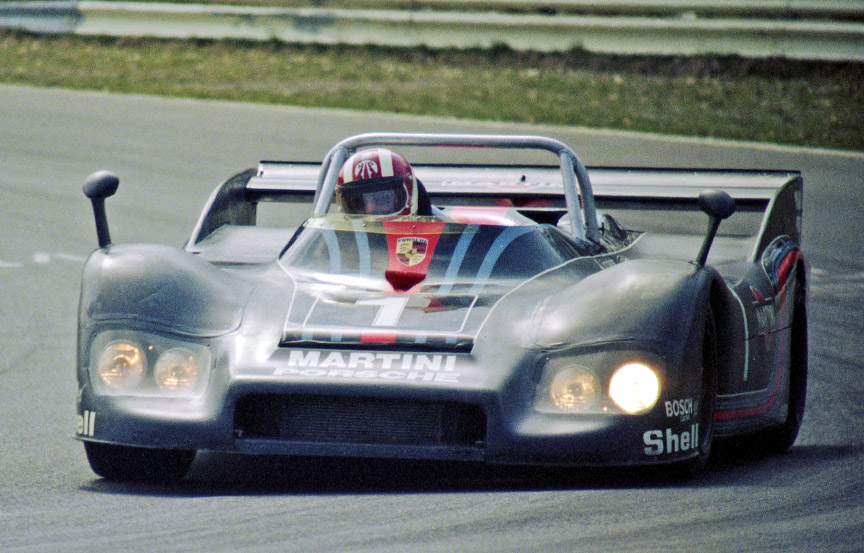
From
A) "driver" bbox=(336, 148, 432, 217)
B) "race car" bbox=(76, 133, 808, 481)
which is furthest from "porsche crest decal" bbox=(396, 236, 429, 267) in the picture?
"driver" bbox=(336, 148, 432, 217)

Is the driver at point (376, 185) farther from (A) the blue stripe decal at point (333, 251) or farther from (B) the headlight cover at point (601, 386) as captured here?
(B) the headlight cover at point (601, 386)

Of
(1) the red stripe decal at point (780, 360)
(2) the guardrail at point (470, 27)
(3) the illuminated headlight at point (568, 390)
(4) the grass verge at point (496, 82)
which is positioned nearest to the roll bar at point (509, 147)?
(1) the red stripe decal at point (780, 360)

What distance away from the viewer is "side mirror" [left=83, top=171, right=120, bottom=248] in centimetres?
540

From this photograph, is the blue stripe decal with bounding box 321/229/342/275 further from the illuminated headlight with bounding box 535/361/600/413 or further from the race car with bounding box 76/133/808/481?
the illuminated headlight with bounding box 535/361/600/413

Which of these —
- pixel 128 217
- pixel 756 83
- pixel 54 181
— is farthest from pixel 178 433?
pixel 756 83

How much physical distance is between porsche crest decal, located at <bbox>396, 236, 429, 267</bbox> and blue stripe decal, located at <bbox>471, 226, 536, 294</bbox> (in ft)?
0.75

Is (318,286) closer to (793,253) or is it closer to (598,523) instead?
(598,523)

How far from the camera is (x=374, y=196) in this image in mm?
5953

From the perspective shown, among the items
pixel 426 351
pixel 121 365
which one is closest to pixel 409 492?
pixel 426 351

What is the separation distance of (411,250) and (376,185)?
51 cm

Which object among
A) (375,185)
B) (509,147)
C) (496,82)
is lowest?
(375,185)

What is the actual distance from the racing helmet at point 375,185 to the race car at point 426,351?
128 mm

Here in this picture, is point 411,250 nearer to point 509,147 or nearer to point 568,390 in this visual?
point 509,147

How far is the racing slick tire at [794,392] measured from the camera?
566 centimetres
